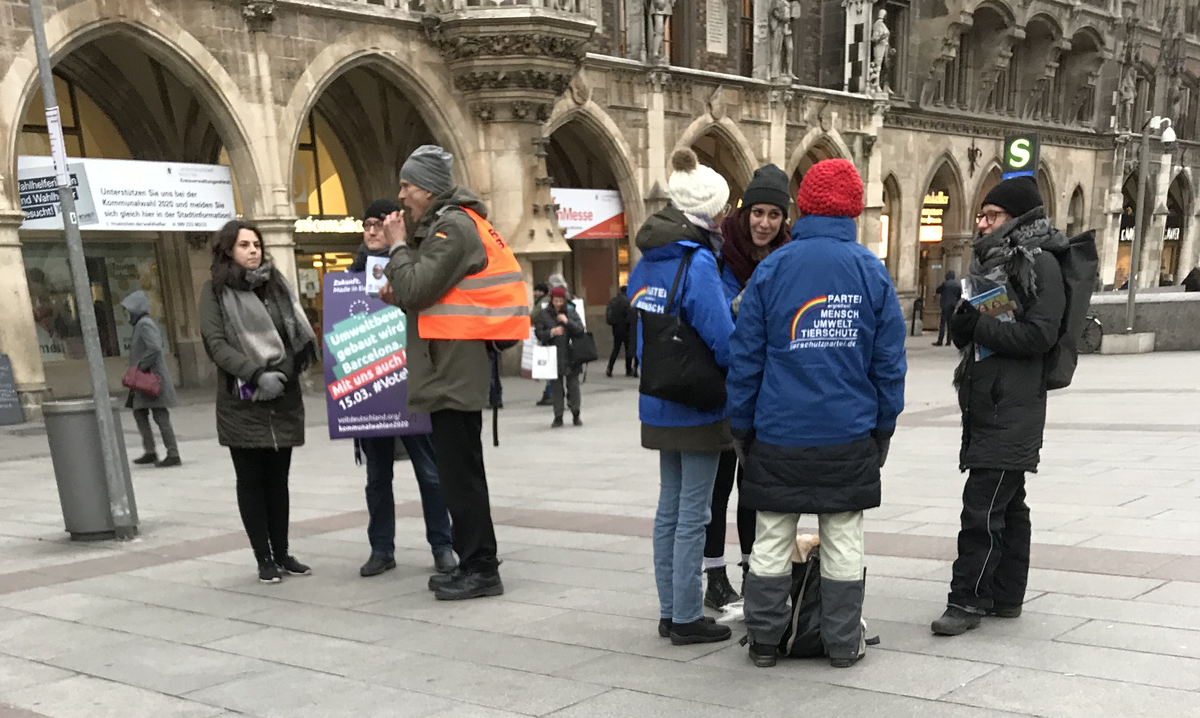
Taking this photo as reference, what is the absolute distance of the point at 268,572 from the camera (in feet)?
18.5

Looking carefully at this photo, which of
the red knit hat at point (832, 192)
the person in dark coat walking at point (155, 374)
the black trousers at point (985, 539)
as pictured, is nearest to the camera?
the red knit hat at point (832, 192)

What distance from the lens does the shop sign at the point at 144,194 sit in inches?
588

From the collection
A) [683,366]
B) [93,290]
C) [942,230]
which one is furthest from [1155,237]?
[683,366]

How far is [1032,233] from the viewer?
4.18 meters

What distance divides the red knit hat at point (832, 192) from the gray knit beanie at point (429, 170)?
6.49 feet

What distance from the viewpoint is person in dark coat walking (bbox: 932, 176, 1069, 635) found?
4137mm

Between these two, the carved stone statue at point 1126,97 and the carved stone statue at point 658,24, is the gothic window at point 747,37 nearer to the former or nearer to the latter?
the carved stone statue at point 658,24

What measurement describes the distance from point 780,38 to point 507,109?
32.5 feet

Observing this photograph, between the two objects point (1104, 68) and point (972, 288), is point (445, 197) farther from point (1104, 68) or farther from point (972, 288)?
point (1104, 68)

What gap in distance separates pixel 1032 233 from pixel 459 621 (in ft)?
10.1

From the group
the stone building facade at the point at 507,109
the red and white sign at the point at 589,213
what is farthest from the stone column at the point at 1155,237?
the red and white sign at the point at 589,213

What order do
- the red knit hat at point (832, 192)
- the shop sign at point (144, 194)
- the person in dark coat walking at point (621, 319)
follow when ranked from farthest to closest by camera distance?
1. the person in dark coat walking at point (621, 319)
2. the shop sign at point (144, 194)
3. the red knit hat at point (832, 192)

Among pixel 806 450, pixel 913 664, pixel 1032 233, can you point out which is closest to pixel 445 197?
pixel 806 450

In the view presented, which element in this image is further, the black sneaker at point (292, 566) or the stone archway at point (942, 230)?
the stone archway at point (942, 230)
